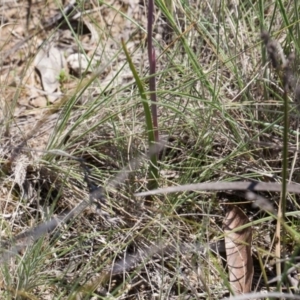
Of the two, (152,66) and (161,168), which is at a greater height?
(152,66)

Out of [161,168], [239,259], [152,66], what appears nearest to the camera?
[152,66]

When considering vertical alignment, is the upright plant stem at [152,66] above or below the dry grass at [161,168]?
above

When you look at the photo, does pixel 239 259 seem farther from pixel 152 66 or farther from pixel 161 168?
pixel 152 66

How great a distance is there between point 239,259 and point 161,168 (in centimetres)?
36

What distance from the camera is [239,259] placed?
1.79 meters

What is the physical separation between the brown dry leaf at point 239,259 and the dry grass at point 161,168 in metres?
0.04

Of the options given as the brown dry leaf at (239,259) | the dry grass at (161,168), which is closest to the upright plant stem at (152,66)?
the dry grass at (161,168)

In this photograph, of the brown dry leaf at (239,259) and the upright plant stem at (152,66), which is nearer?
the upright plant stem at (152,66)

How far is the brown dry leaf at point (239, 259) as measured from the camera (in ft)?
5.73

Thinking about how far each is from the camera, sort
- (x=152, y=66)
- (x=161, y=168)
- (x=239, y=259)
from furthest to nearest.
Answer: (x=161, y=168), (x=239, y=259), (x=152, y=66)

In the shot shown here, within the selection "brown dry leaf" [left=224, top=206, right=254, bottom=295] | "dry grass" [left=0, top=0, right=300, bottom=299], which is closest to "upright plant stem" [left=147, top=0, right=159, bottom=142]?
"dry grass" [left=0, top=0, right=300, bottom=299]

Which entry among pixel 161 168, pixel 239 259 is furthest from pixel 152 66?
pixel 239 259

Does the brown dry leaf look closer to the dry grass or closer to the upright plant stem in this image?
the dry grass

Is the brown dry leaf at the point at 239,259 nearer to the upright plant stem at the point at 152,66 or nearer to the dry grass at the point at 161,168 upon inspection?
the dry grass at the point at 161,168
